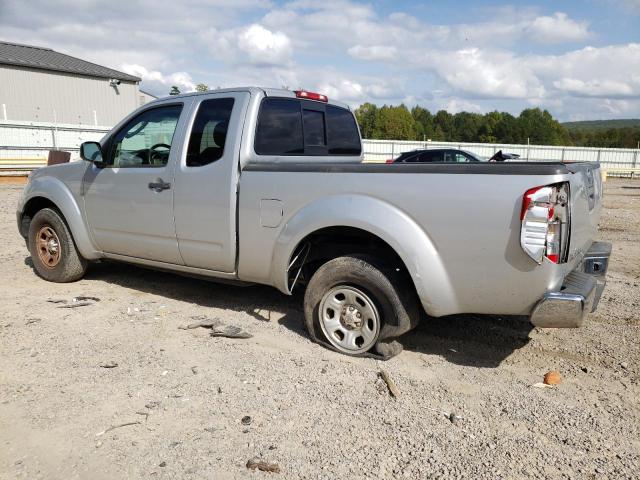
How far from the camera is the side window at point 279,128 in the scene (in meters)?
4.50

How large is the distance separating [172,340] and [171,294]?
1.40 meters

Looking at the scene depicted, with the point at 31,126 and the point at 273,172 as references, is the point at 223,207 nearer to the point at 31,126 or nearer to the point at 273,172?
the point at 273,172

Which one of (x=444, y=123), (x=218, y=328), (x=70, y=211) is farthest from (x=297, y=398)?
(x=444, y=123)

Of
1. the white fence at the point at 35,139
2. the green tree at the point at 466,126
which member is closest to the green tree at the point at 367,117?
the green tree at the point at 466,126

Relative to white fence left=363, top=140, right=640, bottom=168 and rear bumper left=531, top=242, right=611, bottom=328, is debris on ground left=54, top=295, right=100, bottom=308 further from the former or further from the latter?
white fence left=363, top=140, right=640, bottom=168

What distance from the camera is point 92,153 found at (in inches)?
209

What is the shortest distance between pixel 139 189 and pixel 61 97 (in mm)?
34704

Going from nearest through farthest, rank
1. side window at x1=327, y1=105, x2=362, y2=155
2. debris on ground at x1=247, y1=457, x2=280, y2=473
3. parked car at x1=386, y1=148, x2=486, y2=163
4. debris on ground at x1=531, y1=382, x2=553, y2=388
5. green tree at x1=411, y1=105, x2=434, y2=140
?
debris on ground at x1=247, y1=457, x2=280, y2=473, debris on ground at x1=531, y1=382, x2=553, y2=388, side window at x1=327, y1=105, x2=362, y2=155, parked car at x1=386, y1=148, x2=486, y2=163, green tree at x1=411, y1=105, x2=434, y2=140

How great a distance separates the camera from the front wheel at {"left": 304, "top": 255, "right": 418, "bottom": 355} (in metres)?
3.71

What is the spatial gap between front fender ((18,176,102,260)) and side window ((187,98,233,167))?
170 centimetres

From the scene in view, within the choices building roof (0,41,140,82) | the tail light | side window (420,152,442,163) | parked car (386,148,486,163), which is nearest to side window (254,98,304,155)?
the tail light

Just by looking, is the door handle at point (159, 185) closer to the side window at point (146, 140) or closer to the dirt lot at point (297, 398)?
the side window at point (146, 140)

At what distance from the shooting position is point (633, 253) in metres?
7.86

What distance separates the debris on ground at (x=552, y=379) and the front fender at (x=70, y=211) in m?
4.43
